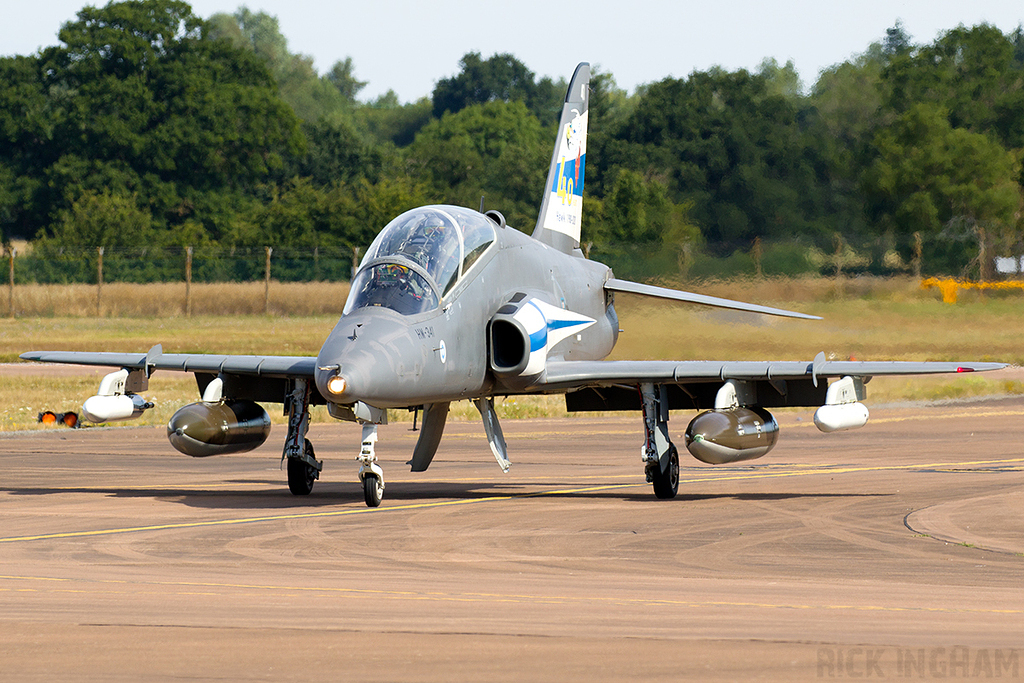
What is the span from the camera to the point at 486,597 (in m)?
10.2

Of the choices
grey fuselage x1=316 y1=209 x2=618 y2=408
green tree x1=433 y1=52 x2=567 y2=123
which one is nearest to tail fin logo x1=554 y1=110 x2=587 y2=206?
grey fuselage x1=316 y1=209 x2=618 y2=408

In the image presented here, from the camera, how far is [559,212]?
21.1 metres

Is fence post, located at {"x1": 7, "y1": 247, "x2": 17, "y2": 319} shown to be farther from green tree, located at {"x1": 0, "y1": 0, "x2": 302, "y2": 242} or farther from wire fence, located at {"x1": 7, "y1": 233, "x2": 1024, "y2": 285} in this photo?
green tree, located at {"x1": 0, "y1": 0, "x2": 302, "y2": 242}

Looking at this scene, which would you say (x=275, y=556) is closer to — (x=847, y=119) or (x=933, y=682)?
(x=933, y=682)

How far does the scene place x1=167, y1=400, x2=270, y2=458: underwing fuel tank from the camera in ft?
53.0

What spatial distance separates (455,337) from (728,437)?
11.0ft

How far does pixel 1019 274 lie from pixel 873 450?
19.4 m

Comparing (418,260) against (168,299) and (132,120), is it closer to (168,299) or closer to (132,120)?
(168,299)

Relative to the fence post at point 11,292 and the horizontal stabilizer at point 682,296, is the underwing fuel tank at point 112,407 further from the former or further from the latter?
the fence post at point 11,292

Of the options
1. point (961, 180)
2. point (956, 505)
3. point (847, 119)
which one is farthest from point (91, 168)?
point (956, 505)

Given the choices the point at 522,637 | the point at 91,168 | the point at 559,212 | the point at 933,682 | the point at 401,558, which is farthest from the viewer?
the point at 91,168

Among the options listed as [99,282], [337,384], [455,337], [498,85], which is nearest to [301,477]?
[455,337]

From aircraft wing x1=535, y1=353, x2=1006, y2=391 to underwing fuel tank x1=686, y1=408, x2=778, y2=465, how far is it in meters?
0.49

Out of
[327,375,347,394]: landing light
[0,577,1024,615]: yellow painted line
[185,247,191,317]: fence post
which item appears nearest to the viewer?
[0,577,1024,615]: yellow painted line
